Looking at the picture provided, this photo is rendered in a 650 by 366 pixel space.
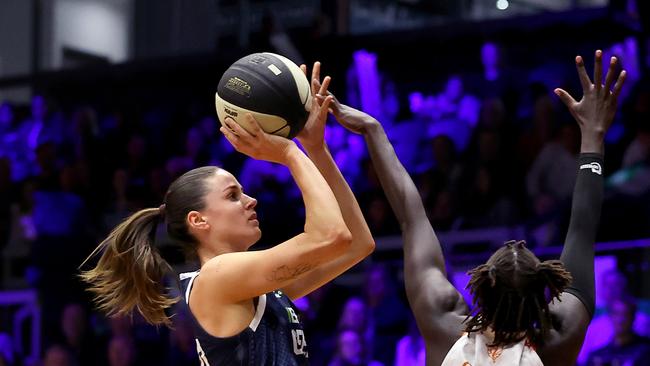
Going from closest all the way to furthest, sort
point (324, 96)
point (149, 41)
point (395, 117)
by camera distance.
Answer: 1. point (324, 96)
2. point (395, 117)
3. point (149, 41)

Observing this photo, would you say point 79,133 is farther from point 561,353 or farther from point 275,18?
point 561,353

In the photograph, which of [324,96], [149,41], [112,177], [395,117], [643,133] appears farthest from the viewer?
[149,41]

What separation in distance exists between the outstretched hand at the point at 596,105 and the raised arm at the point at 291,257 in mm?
737

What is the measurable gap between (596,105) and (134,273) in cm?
142

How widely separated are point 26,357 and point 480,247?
166 inches

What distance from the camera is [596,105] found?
3.10 metres

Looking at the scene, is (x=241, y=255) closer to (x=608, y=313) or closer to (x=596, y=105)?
(x=596, y=105)

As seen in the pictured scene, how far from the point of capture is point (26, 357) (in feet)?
31.0

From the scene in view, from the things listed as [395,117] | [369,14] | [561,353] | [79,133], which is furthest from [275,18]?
[561,353]

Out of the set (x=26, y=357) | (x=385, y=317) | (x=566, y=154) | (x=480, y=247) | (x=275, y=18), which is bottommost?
(x=26, y=357)

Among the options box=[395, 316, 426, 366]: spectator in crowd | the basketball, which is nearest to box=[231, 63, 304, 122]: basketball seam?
the basketball

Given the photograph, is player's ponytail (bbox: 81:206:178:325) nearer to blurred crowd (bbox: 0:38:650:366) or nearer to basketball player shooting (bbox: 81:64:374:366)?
basketball player shooting (bbox: 81:64:374:366)

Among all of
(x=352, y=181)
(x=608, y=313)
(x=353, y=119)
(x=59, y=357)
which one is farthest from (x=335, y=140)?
(x=353, y=119)

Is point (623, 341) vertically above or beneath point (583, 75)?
beneath
